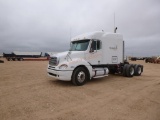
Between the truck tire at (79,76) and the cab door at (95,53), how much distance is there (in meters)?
1.14

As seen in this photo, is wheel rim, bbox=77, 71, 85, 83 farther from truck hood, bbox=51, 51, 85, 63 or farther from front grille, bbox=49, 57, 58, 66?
front grille, bbox=49, 57, 58, 66

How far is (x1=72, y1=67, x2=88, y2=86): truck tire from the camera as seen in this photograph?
10.0m

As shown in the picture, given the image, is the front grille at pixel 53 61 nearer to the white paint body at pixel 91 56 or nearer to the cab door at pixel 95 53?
the white paint body at pixel 91 56

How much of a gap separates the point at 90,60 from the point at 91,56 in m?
0.29

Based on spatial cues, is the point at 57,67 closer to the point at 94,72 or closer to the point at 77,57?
the point at 77,57

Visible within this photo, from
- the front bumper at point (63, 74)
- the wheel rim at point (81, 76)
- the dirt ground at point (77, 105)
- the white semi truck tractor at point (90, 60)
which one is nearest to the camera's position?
the dirt ground at point (77, 105)

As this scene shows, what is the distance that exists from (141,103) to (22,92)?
555 cm

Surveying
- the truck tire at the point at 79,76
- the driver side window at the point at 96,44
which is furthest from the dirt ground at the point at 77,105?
the driver side window at the point at 96,44

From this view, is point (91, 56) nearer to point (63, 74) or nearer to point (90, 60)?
point (90, 60)

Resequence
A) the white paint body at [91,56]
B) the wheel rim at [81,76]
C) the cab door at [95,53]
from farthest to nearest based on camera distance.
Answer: the cab door at [95,53]
the wheel rim at [81,76]
the white paint body at [91,56]

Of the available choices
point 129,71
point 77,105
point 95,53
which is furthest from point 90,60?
point 77,105

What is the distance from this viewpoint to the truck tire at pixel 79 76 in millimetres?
10048

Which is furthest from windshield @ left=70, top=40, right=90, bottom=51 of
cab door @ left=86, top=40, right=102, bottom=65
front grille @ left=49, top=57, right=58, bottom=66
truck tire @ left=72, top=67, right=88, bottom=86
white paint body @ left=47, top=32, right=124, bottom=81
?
front grille @ left=49, top=57, right=58, bottom=66

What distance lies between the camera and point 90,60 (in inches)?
447
